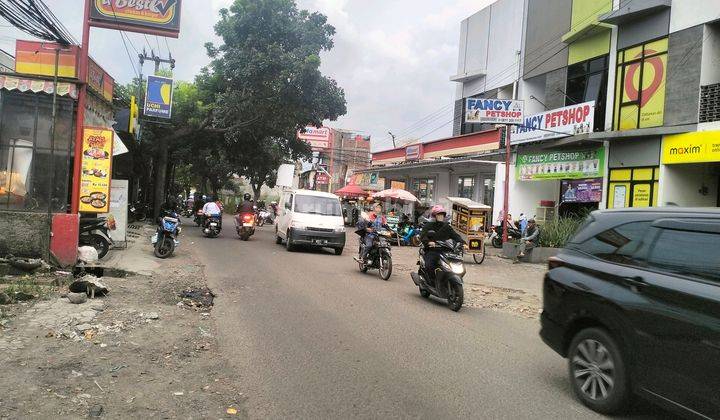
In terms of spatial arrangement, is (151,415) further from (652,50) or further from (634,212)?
(652,50)

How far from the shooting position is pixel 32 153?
9.75 m

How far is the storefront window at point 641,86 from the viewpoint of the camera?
15742 millimetres

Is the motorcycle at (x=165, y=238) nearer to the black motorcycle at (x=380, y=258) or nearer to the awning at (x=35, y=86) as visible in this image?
the awning at (x=35, y=86)

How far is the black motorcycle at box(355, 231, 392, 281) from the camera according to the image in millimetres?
11648

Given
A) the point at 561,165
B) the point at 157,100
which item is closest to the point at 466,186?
the point at 561,165

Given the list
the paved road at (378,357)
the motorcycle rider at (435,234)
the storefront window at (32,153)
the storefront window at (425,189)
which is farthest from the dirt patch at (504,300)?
the storefront window at (425,189)

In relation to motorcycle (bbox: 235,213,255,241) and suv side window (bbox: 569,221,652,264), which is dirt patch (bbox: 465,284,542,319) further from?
motorcycle (bbox: 235,213,255,241)

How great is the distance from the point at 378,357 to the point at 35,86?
803cm

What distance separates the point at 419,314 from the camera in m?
7.96

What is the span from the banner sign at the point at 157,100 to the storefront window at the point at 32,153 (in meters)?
10.8

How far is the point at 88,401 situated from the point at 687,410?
4.23 metres

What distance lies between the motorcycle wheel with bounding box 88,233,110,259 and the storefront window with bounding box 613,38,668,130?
48.8ft

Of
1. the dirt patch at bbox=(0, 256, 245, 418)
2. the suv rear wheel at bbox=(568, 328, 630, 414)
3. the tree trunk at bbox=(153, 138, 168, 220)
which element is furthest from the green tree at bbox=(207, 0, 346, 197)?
the suv rear wheel at bbox=(568, 328, 630, 414)

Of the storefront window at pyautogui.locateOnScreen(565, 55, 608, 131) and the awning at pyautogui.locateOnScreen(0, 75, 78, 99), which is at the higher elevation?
the storefront window at pyautogui.locateOnScreen(565, 55, 608, 131)
